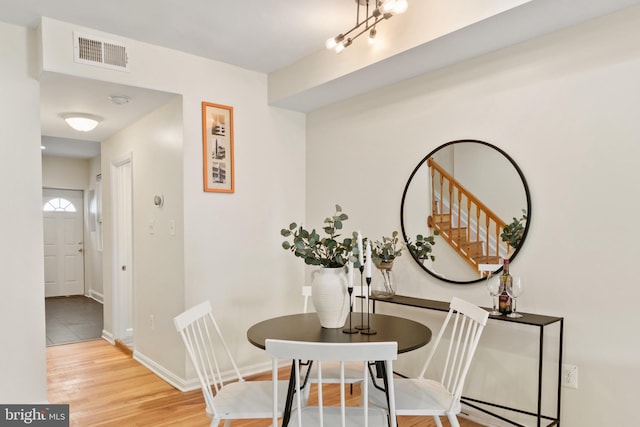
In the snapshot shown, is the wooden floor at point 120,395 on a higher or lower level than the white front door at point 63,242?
lower

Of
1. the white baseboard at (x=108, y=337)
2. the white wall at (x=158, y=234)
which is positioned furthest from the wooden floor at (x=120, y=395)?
→ the white baseboard at (x=108, y=337)

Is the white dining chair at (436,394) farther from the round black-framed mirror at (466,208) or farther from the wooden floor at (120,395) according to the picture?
the wooden floor at (120,395)

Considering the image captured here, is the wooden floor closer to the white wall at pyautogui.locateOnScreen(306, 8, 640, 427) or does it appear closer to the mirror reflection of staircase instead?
the white wall at pyautogui.locateOnScreen(306, 8, 640, 427)

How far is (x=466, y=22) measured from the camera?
2.28m

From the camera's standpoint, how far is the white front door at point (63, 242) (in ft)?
23.6

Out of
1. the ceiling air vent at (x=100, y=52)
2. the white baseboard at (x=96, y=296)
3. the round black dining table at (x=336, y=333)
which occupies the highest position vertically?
the ceiling air vent at (x=100, y=52)

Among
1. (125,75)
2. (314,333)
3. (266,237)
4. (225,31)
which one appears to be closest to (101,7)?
(125,75)

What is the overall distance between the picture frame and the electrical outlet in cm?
260

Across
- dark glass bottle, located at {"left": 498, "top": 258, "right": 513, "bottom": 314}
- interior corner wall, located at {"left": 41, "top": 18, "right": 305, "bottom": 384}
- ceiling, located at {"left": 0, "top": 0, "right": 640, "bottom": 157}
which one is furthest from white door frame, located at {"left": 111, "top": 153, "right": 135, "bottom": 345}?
dark glass bottle, located at {"left": 498, "top": 258, "right": 513, "bottom": 314}

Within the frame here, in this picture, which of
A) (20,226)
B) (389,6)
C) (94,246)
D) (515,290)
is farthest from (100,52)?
(94,246)

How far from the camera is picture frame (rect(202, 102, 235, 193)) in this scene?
3.38 metres

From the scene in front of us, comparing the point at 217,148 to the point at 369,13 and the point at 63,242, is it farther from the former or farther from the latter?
the point at 63,242

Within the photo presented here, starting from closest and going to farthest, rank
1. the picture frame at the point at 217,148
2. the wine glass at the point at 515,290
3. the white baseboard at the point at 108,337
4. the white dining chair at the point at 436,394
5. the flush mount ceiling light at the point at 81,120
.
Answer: the white dining chair at the point at 436,394, the wine glass at the point at 515,290, the picture frame at the point at 217,148, the flush mount ceiling light at the point at 81,120, the white baseboard at the point at 108,337

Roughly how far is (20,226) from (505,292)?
3.04 metres
